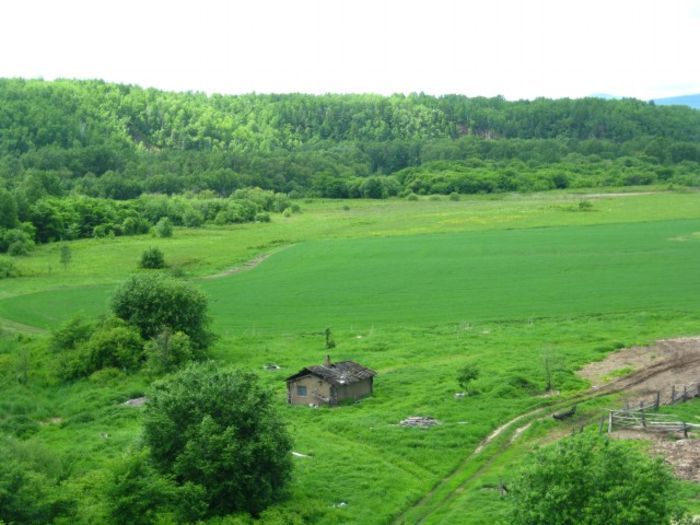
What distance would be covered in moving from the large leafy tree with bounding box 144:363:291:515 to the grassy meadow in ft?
6.34

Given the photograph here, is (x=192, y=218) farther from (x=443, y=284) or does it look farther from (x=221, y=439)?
(x=221, y=439)

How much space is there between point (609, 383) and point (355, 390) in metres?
16.4

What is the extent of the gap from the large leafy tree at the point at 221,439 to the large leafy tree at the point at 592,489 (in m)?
12.6

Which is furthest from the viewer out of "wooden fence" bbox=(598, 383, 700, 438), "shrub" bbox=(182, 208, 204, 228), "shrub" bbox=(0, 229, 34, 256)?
"shrub" bbox=(182, 208, 204, 228)

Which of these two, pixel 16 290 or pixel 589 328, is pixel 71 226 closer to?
pixel 16 290

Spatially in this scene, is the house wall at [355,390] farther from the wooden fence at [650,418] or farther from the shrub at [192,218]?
the shrub at [192,218]

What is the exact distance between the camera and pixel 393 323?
77.4m

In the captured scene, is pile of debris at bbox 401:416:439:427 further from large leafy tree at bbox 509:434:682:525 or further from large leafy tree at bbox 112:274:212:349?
large leafy tree at bbox 112:274:212:349

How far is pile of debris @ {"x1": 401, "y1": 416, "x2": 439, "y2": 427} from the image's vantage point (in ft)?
160

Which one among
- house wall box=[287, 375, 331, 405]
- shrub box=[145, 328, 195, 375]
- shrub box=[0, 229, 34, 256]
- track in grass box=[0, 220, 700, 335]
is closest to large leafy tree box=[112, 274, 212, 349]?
shrub box=[145, 328, 195, 375]

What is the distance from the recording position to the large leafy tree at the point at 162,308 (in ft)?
222

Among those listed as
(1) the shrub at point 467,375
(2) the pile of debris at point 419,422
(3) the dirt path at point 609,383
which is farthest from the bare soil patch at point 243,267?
(2) the pile of debris at point 419,422

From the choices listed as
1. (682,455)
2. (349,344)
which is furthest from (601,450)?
(349,344)

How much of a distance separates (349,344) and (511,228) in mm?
68646
